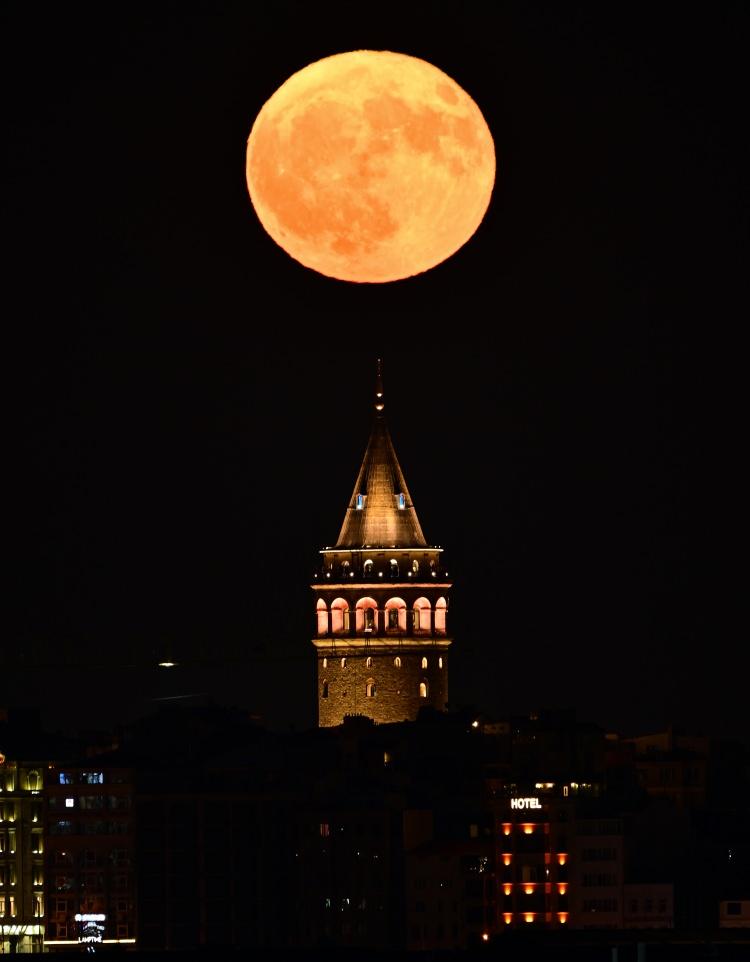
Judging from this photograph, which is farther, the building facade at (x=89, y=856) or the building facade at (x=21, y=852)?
the building facade at (x=21, y=852)

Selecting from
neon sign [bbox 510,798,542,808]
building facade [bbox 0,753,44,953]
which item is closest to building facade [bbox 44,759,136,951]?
building facade [bbox 0,753,44,953]

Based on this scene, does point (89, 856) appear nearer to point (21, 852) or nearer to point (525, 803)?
point (21, 852)

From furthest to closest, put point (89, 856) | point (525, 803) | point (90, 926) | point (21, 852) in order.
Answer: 1. point (21, 852)
2. point (89, 856)
3. point (90, 926)
4. point (525, 803)

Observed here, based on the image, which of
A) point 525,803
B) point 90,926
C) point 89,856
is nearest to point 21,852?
point 89,856

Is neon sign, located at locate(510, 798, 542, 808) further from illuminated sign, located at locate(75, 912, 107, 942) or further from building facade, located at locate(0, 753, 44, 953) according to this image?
building facade, located at locate(0, 753, 44, 953)

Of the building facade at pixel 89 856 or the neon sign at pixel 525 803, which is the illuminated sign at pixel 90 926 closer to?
the building facade at pixel 89 856

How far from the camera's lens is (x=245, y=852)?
183750mm

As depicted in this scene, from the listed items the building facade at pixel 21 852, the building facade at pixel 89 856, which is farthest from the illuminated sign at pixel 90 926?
the building facade at pixel 21 852

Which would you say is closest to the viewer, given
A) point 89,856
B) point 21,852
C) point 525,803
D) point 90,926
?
point 525,803

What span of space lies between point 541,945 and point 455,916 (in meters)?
29.7

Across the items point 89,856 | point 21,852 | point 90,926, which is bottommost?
point 90,926

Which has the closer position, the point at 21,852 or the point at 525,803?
the point at 525,803

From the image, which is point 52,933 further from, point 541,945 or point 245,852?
point 541,945

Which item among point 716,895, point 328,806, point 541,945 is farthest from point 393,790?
point 541,945
